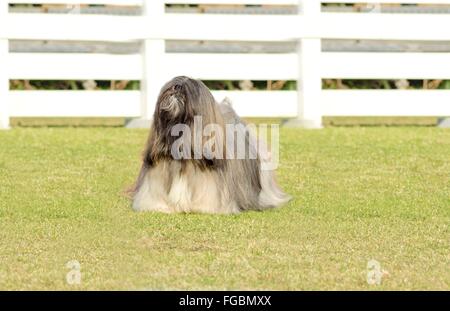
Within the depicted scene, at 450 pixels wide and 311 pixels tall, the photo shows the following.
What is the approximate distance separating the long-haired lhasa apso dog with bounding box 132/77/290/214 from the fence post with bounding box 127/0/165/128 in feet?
A: 22.8

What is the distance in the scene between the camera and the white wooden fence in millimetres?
15633

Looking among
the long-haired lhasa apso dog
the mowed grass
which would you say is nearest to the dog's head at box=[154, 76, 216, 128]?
the long-haired lhasa apso dog

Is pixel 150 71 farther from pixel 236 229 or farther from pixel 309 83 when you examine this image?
pixel 236 229

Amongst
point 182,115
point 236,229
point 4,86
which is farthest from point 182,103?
point 4,86

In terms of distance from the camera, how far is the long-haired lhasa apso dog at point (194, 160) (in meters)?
8.07

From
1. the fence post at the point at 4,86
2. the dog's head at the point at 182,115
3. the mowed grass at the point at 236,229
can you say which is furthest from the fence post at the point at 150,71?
the dog's head at the point at 182,115

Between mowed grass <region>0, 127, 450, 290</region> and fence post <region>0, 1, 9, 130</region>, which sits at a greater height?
fence post <region>0, 1, 9, 130</region>

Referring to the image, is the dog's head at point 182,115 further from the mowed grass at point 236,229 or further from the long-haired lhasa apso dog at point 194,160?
the mowed grass at point 236,229

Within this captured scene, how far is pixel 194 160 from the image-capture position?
8234mm

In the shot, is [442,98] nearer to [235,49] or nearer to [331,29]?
[331,29]

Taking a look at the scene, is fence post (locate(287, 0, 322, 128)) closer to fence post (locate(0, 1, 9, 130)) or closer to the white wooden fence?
the white wooden fence

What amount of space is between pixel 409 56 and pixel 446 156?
438 cm

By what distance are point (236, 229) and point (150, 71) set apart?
8.31m
